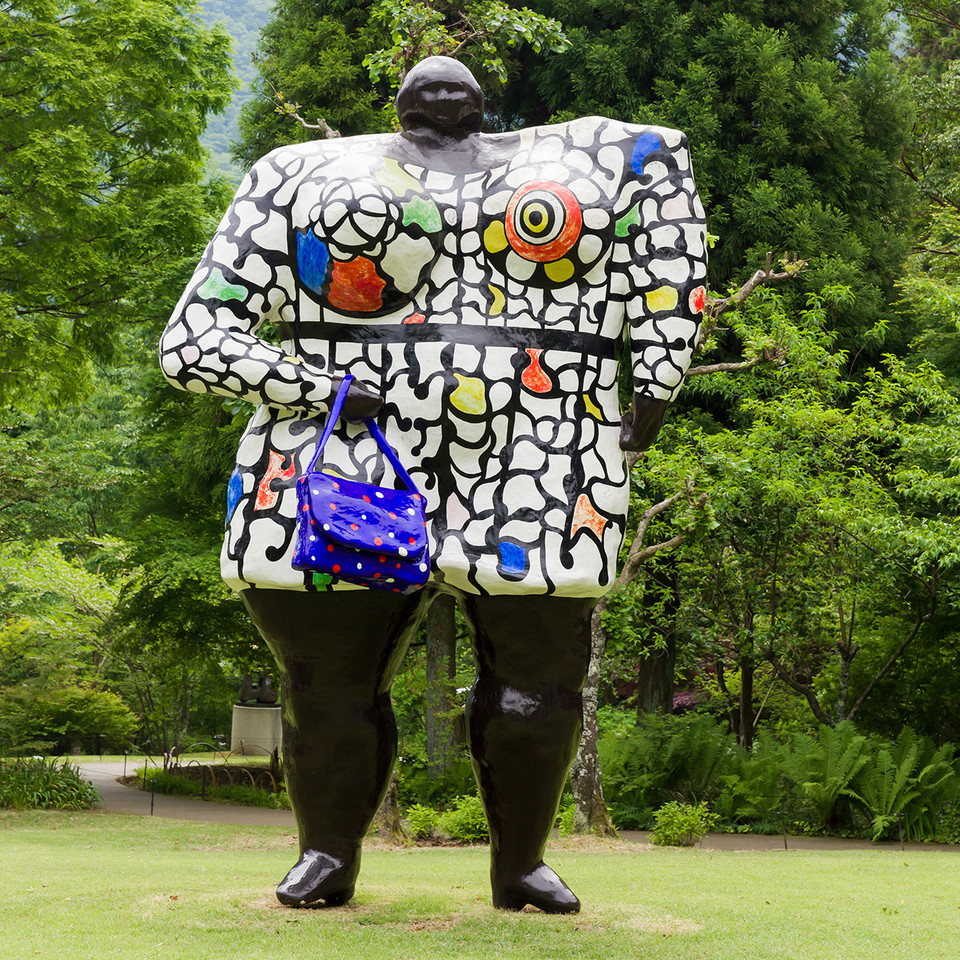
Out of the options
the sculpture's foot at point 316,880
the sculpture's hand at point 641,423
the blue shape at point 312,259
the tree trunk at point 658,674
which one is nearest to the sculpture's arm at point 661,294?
the sculpture's hand at point 641,423

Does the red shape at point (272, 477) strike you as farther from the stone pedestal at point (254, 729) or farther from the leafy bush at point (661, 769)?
the stone pedestal at point (254, 729)

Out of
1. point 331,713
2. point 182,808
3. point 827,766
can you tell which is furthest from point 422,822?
point 331,713

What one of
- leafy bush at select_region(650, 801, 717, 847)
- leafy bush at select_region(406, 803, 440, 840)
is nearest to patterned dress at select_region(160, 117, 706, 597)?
leafy bush at select_region(650, 801, 717, 847)

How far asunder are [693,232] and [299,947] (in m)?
2.46

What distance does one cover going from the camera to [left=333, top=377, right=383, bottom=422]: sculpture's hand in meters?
3.41

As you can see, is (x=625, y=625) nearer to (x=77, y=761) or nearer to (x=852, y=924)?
(x=852, y=924)

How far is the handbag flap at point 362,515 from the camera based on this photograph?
310 centimetres

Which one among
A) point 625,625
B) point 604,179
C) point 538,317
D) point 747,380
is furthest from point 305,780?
point 747,380

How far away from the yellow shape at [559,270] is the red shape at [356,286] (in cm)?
52

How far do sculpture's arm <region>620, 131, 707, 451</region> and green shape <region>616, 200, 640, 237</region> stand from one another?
0.04 ft

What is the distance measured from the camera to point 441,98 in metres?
3.67

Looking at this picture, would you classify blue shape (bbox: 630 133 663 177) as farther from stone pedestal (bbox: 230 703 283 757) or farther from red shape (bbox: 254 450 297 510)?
stone pedestal (bbox: 230 703 283 757)

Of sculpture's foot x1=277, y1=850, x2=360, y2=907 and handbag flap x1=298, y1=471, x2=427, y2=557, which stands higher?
handbag flap x1=298, y1=471, x2=427, y2=557

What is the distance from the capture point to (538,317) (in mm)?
3531
